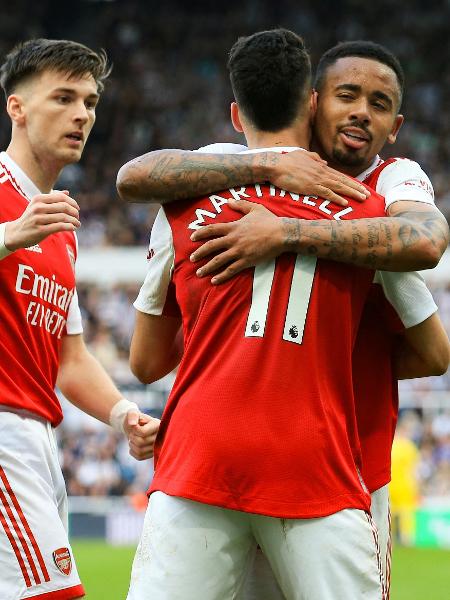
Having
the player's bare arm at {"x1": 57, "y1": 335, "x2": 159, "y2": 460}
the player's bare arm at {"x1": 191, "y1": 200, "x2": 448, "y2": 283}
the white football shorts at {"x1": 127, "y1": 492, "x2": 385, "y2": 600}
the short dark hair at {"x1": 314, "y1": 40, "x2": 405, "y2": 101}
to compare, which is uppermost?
the short dark hair at {"x1": 314, "y1": 40, "x2": 405, "y2": 101}

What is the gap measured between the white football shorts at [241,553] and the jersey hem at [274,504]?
0.02 meters

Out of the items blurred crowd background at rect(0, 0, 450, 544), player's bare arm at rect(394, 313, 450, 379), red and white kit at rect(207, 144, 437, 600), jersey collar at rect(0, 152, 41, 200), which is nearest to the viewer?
player's bare arm at rect(394, 313, 450, 379)

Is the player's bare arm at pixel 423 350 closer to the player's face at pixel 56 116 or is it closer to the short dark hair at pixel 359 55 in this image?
the short dark hair at pixel 359 55

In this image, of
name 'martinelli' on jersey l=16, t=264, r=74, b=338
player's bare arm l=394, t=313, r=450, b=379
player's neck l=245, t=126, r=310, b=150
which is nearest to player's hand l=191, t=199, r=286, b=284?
player's neck l=245, t=126, r=310, b=150

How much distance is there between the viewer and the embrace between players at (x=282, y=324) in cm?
330

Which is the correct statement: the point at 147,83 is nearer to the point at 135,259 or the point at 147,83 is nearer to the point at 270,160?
the point at 135,259

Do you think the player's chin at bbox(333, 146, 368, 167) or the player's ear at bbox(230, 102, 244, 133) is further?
the player's chin at bbox(333, 146, 368, 167)

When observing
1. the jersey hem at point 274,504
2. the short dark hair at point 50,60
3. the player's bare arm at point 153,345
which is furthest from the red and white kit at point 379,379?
the short dark hair at point 50,60

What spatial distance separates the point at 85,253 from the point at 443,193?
756cm

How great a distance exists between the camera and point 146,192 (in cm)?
362

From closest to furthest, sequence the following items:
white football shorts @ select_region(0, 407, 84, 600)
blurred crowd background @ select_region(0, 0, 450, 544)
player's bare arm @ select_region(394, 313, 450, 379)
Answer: player's bare arm @ select_region(394, 313, 450, 379) < white football shorts @ select_region(0, 407, 84, 600) < blurred crowd background @ select_region(0, 0, 450, 544)

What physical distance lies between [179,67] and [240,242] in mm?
25181

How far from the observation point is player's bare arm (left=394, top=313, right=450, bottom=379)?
3609mm

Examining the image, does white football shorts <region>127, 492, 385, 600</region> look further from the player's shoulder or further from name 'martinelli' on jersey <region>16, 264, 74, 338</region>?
name 'martinelli' on jersey <region>16, 264, 74, 338</region>
